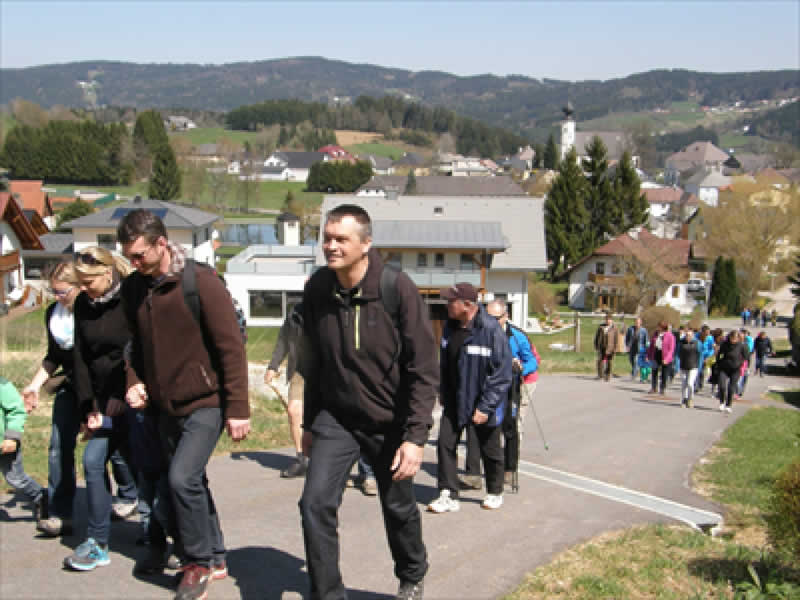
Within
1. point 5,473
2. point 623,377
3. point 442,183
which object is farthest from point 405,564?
point 442,183

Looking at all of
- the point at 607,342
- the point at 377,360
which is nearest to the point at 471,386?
the point at 377,360

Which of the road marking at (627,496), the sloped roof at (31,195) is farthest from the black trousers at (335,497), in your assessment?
the sloped roof at (31,195)

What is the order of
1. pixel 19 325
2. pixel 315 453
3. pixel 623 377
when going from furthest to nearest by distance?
pixel 623 377, pixel 19 325, pixel 315 453

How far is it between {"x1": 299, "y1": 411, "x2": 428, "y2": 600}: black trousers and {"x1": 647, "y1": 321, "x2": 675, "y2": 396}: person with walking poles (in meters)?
14.7

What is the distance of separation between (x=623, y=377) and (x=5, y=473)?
19.1 meters

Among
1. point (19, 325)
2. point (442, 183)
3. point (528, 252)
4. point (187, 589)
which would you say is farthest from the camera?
point (442, 183)

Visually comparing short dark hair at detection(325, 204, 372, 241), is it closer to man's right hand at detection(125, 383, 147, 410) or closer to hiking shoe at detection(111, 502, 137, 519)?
man's right hand at detection(125, 383, 147, 410)

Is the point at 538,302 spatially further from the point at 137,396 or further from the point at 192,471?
the point at 192,471

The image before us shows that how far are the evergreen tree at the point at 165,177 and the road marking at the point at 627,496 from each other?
10686 cm

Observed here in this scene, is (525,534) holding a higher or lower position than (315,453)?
lower

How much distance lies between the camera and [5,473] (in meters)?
5.53

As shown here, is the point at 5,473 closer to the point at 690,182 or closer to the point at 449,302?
the point at 449,302

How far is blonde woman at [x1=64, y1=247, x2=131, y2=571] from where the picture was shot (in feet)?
15.6

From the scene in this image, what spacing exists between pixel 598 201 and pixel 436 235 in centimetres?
3831
